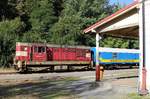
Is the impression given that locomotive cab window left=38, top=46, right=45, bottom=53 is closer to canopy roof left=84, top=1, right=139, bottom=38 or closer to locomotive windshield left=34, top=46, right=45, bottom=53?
locomotive windshield left=34, top=46, right=45, bottom=53

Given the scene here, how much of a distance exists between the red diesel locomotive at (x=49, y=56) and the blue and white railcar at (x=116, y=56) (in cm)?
304

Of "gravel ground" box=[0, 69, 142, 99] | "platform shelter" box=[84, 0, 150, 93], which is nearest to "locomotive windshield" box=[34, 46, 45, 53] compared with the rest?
"gravel ground" box=[0, 69, 142, 99]

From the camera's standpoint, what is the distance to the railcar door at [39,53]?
43344 millimetres

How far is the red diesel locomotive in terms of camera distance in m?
42.6

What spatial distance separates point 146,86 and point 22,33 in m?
43.5

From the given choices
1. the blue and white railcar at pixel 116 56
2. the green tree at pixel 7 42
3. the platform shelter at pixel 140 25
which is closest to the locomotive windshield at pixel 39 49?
the green tree at pixel 7 42

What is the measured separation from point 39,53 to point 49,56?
1763 millimetres

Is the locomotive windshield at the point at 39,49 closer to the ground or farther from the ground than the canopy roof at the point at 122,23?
closer to the ground

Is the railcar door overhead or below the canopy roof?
below

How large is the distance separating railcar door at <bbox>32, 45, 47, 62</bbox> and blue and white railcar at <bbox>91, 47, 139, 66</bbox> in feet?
31.4

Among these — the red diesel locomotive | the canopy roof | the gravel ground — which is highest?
the canopy roof

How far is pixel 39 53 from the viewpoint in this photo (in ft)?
144

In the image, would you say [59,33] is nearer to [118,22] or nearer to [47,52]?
[47,52]

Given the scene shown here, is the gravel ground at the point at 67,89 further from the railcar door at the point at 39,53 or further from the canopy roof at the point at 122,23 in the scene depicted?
the railcar door at the point at 39,53
